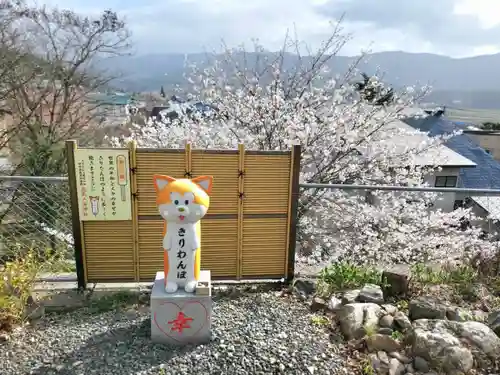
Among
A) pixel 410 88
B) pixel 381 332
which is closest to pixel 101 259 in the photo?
pixel 381 332

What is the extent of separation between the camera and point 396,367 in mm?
3121

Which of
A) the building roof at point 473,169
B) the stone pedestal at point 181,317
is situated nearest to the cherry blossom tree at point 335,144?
the stone pedestal at point 181,317

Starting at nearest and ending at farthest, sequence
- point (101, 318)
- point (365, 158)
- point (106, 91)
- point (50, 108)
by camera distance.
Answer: point (101, 318), point (365, 158), point (50, 108), point (106, 91)

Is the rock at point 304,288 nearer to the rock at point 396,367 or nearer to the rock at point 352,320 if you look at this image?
the rock at point 352,320

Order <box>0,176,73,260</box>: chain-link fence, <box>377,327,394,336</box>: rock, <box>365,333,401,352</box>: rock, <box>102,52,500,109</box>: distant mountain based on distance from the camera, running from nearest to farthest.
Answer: <box>365,333,401,352</box>: rock
<box>377,327,394,336</box>: rock
<box>0,176,73,260</box>: chain-link fence
<box>102,52,500,109</box>: distant mountain

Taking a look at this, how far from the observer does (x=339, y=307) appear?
3.92m

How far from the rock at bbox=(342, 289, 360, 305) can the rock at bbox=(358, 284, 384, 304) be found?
44 millimetres

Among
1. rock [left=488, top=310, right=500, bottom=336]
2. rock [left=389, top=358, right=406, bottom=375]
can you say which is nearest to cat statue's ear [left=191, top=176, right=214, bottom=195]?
rock [left=389, top=358, right=406, bottom=375]

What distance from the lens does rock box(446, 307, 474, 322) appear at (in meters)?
3.73

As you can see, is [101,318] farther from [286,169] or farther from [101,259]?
[286,169]

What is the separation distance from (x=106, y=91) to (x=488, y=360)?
1445 centimetres

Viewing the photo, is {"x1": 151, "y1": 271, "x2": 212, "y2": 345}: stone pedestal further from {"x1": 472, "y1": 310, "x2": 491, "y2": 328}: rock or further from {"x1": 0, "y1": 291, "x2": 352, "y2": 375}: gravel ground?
{"x1": 472, "y1": 310, "x2": 491, "y2": 328}: rock

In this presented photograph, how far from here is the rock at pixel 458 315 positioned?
3726mm

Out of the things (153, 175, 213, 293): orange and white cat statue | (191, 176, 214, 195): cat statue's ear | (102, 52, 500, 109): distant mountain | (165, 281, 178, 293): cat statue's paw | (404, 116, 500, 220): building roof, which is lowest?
(404, 116, 500, 220): building roof
